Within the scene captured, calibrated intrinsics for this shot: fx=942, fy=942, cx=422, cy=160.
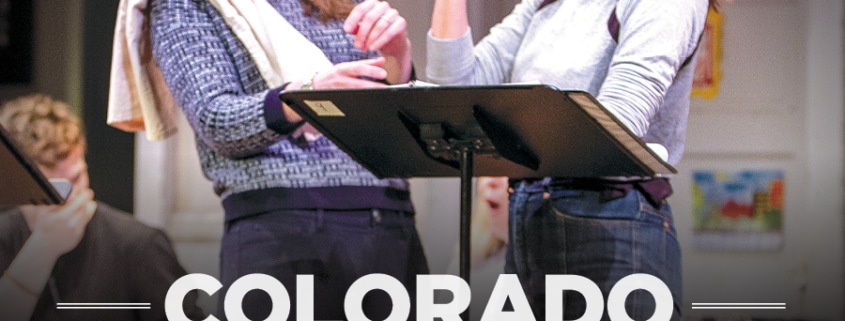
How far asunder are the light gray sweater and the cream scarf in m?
0.26

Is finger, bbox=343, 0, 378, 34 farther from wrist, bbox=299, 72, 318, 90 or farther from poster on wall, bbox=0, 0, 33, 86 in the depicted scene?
poster on wall, bbox=0, 0, 33, 86

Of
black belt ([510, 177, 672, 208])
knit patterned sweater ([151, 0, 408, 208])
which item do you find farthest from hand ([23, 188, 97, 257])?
black belt ([510, 177, 672, 208])

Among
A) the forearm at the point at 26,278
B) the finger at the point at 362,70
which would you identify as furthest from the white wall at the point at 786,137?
the forearm at the point at 26,278

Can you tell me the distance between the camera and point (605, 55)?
5.45 ft

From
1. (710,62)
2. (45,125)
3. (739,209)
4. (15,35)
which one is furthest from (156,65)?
(739,209)

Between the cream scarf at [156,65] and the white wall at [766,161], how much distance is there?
113mm

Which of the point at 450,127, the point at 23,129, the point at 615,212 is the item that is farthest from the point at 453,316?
the point at 23,129

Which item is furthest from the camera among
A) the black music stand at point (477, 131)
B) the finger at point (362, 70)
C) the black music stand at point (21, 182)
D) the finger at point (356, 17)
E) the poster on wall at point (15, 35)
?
the poster on wall at point (15, 35)

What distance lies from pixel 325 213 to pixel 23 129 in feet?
2.74

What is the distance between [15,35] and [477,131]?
4.70 ft

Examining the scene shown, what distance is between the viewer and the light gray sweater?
150 cm

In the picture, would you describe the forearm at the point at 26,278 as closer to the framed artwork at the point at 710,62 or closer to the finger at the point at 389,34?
the finger at the point at 389,34

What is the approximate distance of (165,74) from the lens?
1803 millimetres

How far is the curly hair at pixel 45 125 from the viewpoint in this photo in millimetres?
→ 2154
